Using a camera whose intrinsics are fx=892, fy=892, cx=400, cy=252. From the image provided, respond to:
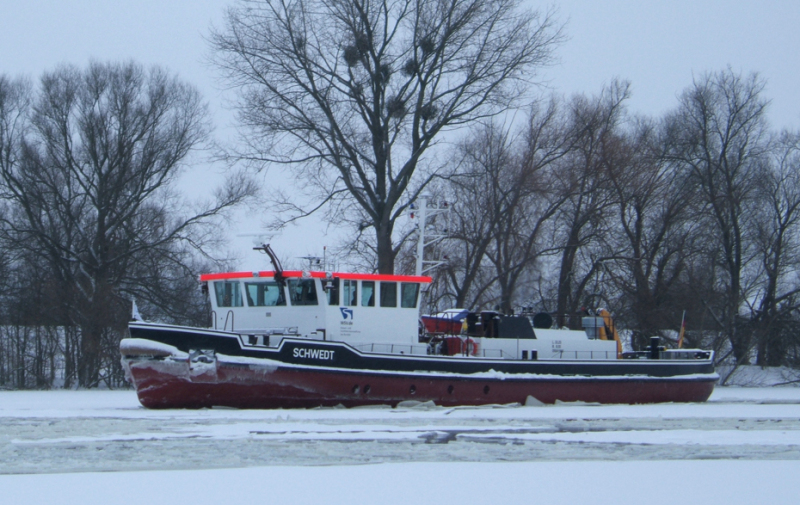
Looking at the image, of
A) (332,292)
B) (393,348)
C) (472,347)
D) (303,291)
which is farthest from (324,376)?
(472,347)

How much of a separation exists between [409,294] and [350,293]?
136 centimetres

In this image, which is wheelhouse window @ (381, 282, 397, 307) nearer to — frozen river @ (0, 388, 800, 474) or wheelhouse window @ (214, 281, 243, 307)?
frozen river @ (0, 388, 800, 474)

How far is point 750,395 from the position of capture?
24922 millimetres

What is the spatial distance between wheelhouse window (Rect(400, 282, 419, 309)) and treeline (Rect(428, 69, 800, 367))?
9698mm

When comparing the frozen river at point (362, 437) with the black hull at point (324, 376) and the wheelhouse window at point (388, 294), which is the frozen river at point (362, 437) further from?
the wheelhouse window at point (388, 294)

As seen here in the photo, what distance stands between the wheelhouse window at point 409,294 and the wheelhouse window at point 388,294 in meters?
0.16

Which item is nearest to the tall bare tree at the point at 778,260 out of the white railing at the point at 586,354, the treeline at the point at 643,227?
the treeline at the point at 643,227

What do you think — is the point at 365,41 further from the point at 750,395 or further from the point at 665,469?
the point at 665,469

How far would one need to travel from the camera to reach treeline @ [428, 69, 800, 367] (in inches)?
1185

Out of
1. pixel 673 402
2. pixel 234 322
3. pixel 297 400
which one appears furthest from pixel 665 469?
pixel 673 402

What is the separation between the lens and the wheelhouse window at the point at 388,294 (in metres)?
18.8

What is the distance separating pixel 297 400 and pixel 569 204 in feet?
55.5

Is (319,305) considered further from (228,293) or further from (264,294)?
(228,293)

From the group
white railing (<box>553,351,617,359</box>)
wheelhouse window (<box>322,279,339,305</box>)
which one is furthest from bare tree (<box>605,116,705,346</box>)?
wheelhouse window (<box>322,279,339,305</box>)
